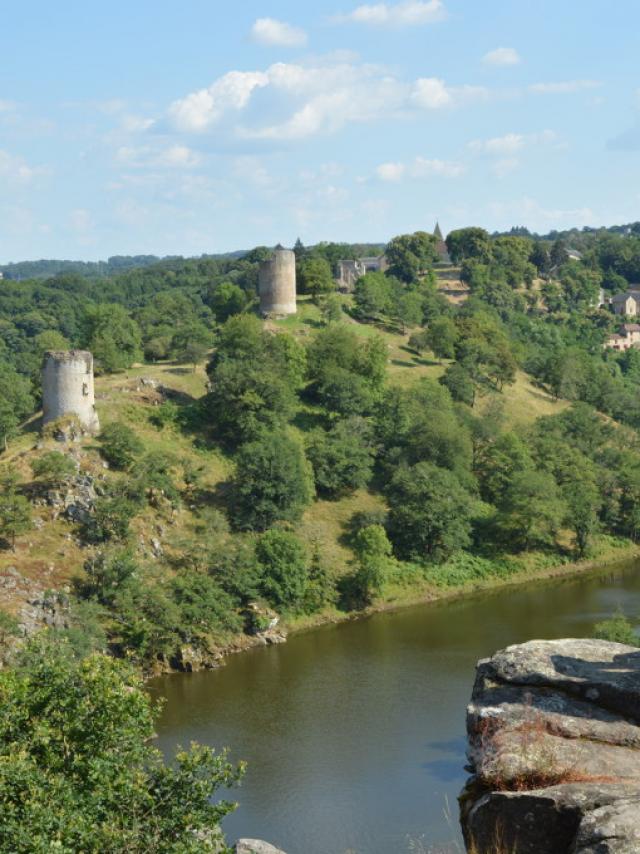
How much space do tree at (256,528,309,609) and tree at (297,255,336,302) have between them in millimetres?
30860

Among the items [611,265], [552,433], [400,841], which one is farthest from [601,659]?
[611,265]

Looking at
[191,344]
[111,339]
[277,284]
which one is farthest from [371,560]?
[277,284]

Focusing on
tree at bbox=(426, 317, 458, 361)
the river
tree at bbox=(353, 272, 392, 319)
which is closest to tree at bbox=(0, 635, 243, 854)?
the river

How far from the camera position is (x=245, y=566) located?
40.8m

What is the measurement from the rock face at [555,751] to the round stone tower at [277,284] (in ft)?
162

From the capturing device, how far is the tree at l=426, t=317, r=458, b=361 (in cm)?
6475

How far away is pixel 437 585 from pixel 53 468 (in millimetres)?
17956

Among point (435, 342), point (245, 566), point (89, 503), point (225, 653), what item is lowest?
point (225, 653)

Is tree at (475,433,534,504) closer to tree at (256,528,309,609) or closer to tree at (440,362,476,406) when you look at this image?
tree at (440,362,476,406)

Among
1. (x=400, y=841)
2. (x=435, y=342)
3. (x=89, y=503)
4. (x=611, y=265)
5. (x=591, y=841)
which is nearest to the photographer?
(x=591, y=841)

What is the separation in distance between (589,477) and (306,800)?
105ft

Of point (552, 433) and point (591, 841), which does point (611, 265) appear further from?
point (591, 841)

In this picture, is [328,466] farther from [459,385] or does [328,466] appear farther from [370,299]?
[370,299]

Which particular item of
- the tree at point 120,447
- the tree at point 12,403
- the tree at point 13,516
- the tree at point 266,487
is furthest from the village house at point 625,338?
the tree at point 13,516
